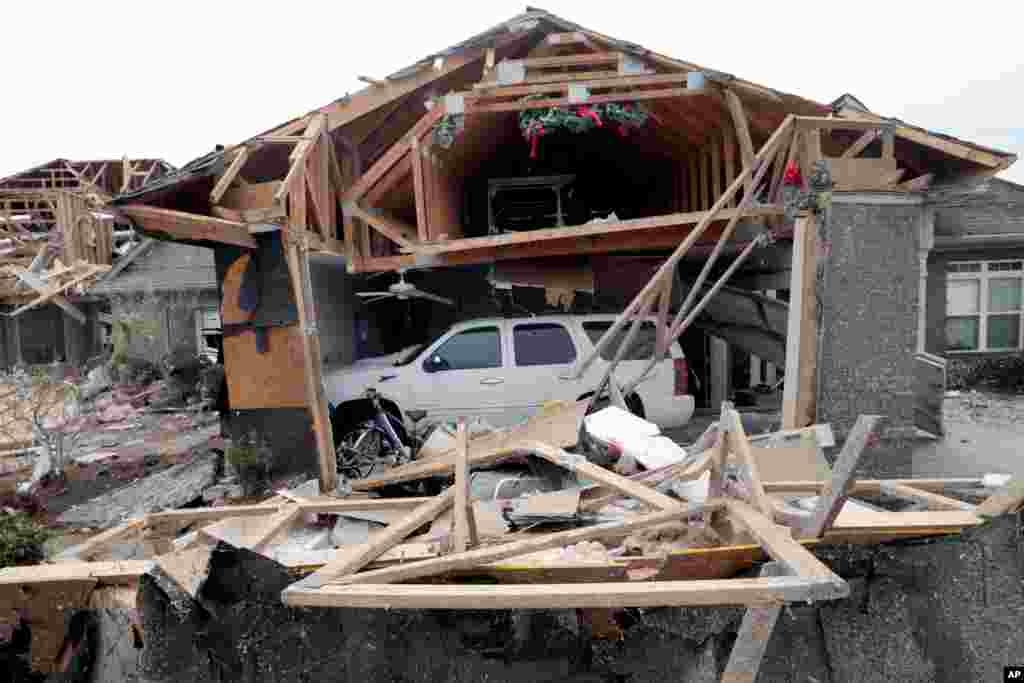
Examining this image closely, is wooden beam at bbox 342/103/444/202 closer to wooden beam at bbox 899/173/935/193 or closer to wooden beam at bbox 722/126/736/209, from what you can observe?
wooden beam at bbox 722/126/736/209

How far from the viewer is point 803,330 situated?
6.67 meters

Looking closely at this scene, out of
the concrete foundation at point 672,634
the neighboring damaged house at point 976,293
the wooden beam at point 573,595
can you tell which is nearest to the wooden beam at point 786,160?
the concrete foundation at point 672,634

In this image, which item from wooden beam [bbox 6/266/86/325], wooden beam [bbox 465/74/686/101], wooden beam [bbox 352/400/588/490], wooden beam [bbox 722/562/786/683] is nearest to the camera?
wooden beam [bbox 722/562/786/683]

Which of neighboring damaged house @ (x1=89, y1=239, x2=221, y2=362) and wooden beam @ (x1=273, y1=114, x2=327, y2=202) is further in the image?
neighboring damaged house @ (x1=89, y1=239, x2=221, y2=362)

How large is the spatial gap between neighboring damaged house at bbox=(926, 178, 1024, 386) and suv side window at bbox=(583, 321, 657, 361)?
8.01m

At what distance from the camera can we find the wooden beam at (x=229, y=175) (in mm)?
6016

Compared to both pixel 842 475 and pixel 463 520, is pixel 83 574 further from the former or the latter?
pixel 842 475

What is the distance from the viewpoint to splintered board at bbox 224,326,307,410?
21.7ft

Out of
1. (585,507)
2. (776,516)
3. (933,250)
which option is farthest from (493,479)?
(933,250)

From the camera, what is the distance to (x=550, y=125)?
7168mm

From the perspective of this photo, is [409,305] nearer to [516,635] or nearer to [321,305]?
[321,305]

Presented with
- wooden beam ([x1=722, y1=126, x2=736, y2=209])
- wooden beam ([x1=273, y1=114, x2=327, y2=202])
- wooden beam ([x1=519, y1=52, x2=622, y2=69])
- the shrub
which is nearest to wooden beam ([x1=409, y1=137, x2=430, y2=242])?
wooden beam ([x1=273, y1=114, x2=327, y2=202])

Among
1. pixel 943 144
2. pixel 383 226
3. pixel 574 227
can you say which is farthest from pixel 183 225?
pixel 943 144

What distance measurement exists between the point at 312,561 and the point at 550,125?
18.6 feet
